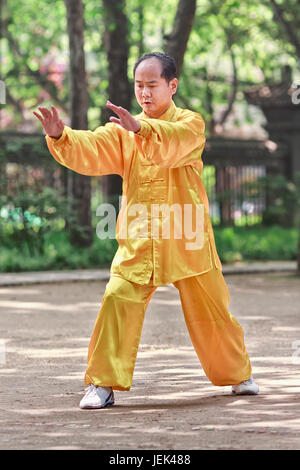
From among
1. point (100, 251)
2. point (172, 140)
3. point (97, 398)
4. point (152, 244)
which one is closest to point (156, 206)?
point (152, 244)

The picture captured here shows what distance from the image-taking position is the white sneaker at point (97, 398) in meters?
5.93

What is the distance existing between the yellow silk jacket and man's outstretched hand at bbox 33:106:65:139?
0.87ft

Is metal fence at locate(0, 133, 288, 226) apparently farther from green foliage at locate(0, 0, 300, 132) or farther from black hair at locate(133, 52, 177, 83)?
black hair at locate(133, 52, 177, 83)

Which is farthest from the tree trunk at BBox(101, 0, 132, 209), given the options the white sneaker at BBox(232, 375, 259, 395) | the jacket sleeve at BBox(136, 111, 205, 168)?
the jacket sleeve at BBox(136, 111, 205, 168)

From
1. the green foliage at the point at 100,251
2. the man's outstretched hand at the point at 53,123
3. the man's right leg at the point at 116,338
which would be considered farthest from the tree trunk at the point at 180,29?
the man's outstretched hand at the point at 53,123

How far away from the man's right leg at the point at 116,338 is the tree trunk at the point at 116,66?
1315 cm

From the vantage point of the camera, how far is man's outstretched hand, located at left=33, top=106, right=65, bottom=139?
5.59 meters

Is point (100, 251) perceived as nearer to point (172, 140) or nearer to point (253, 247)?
point (253, 247)

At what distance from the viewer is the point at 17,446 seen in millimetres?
4871

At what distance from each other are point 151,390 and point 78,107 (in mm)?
11799

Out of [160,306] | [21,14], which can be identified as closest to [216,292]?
[160,306]

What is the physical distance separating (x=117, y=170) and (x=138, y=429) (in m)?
1.58

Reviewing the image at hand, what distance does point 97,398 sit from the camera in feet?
19.5

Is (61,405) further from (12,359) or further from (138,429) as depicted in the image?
(12,359)
